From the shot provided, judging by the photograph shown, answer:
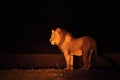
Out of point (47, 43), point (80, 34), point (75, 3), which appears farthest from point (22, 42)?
point (75, 3)

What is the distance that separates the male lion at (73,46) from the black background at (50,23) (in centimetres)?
226

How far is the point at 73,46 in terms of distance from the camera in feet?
50.1

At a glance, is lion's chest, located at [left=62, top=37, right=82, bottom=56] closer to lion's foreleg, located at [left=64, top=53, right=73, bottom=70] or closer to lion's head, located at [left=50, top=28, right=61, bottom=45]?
lion's foreleg, located at [left=64, top=53, right=73, bottom=70]

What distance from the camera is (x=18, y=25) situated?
19.9 metres

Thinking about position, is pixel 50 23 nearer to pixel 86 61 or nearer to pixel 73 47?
pixel 73 47

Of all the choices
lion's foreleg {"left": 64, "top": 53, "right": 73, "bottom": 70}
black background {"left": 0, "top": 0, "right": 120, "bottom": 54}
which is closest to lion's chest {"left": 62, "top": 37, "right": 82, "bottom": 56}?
lion's foreleg {"left": 64, "top": 53, "right": 73, "bottom": 70}

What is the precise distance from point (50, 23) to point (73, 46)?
4669 millimetres

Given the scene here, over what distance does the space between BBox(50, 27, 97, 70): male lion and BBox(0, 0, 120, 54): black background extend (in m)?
2.26

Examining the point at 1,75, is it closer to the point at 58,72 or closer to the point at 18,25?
the point at 58,72

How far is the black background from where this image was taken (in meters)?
18.3

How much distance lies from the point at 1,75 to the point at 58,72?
2035 mm

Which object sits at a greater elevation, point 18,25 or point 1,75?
point 18,25

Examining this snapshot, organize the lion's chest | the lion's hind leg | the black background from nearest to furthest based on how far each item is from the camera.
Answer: the lion's hind leg → the lion's chest → the black background

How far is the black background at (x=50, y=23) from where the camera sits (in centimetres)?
1831
